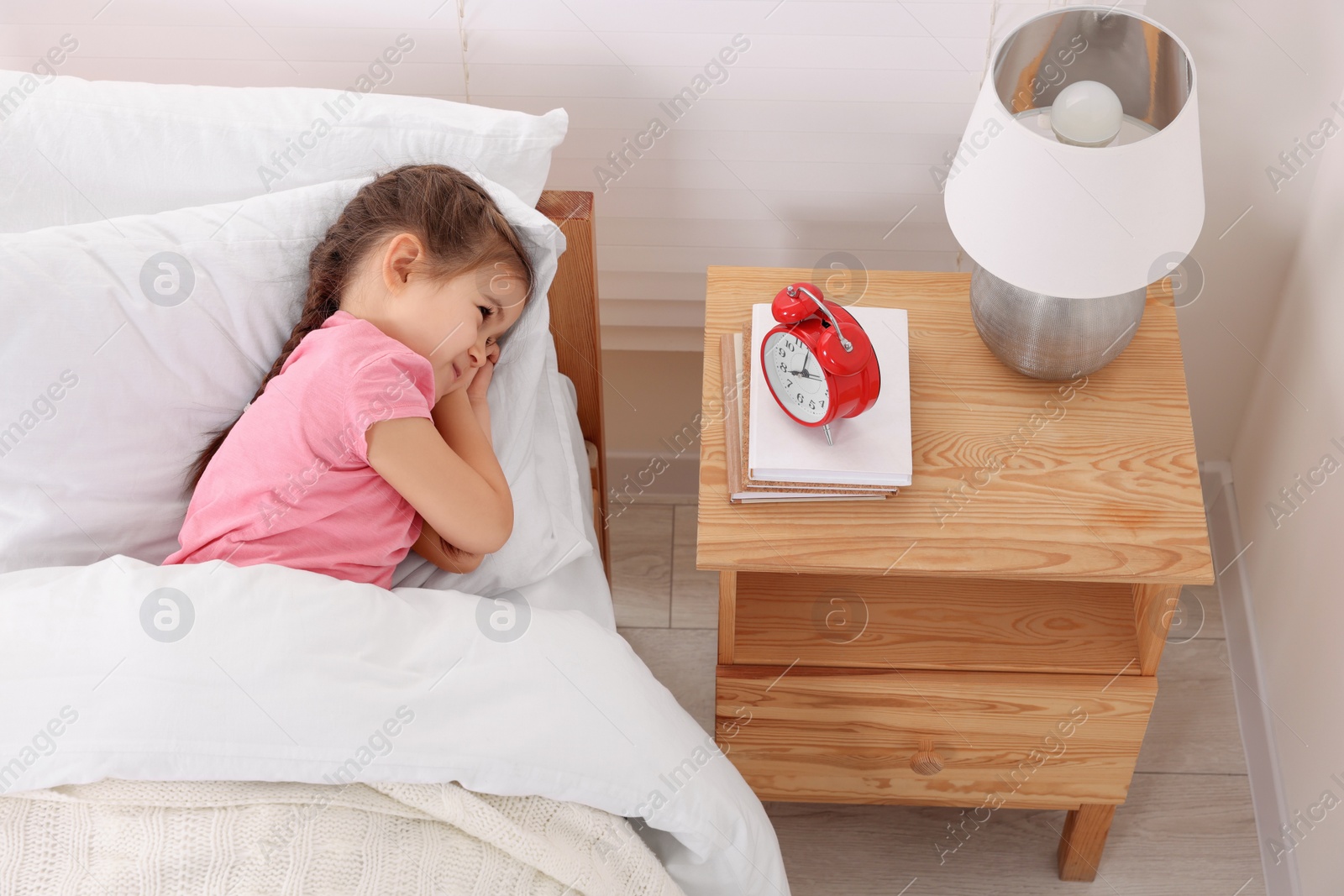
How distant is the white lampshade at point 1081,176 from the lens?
0.89 m

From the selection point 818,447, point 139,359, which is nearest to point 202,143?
point 139,359

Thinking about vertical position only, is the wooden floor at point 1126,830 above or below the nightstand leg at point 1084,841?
below

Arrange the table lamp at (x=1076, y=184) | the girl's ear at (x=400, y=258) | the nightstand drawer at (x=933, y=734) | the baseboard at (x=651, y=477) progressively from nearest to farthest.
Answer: the table lamp at (x=1076, y=184)
the girl's ear at (x=400, y=258)
the nightstand drawer at (x=933, y=734)
the baseboard at (x=651, y=477)

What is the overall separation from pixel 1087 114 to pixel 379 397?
67 cm

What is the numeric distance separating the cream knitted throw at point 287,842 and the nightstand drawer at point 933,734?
1.05 ft

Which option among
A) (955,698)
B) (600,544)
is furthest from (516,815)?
(600,544)

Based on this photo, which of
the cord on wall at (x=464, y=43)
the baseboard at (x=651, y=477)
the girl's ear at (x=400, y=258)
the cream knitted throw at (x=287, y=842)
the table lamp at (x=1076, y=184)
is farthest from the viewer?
the baseboard at (x=651, y=477)

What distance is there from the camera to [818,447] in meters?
1.06

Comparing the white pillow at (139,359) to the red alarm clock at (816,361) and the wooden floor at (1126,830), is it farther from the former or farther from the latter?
the wooden floor at (1126,830)

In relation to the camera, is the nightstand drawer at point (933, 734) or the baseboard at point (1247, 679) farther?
the baseboard at point (1247, 679)

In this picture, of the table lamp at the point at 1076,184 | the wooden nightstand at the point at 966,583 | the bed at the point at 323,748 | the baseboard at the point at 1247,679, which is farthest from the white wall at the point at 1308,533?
the bed at the point at 323,748

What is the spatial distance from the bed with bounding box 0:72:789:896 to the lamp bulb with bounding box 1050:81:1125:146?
62cm

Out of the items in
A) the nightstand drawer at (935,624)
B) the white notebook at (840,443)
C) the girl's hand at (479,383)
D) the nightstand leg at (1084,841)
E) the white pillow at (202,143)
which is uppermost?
the white pillow at (202,143)

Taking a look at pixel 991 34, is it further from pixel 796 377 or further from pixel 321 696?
pixel 321 696
